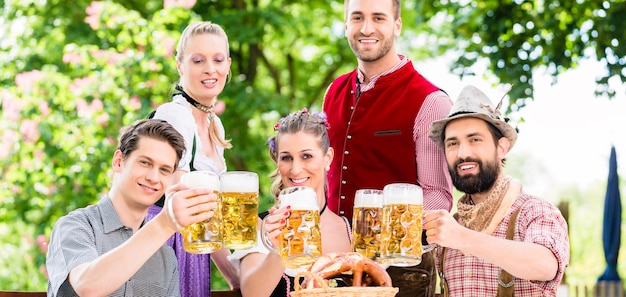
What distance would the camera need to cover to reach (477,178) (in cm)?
305

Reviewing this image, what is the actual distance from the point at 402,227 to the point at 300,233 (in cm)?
30

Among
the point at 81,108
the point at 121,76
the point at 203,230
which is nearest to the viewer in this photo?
the point at 203,230

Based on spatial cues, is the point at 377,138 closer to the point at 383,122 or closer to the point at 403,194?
the point at 383,122

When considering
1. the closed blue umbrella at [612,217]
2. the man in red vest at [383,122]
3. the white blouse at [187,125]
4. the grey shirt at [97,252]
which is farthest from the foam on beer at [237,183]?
the closed blue umbrella at [612,217]

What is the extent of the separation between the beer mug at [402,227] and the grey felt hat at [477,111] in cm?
61

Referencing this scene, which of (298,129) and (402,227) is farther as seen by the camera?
(298,129)

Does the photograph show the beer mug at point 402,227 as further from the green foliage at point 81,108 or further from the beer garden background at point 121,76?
the green foliage at point 81,108

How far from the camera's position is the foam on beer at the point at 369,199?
2674mm

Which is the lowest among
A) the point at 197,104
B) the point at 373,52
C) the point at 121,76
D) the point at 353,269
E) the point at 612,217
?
the point at 353,269

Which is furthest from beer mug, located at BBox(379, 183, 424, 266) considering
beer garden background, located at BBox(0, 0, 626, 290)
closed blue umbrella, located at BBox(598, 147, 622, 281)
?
closed blue umbrella, located at BBox(598, 147, 622, 281)

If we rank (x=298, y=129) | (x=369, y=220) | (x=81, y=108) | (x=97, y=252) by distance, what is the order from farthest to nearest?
(x=81, y=108) < (x=298, y=129) < (x=97, y=252) < (x=369, y=220)

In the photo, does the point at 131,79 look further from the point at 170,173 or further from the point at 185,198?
the point at 185,198

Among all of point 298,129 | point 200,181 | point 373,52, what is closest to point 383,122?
point 373,52

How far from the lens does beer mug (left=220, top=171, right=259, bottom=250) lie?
255 cm
